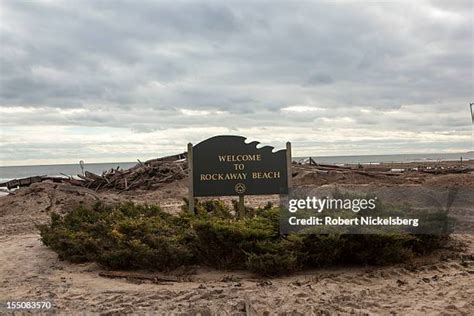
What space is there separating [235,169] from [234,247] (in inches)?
105

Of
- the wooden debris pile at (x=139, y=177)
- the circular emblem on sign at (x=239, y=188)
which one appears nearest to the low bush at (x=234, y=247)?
the circular emblem on sign at (x=239, y=188)

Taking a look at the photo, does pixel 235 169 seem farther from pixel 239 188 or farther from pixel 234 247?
pixel 234 247

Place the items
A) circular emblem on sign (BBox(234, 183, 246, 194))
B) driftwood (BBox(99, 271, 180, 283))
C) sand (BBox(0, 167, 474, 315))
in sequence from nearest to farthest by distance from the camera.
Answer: sand (BBox(0, 167, 474, 315)), driftwood (BBox(99, 271, 180, 283)), circular emblem on sign (BBox(234, 183, 246, 194))

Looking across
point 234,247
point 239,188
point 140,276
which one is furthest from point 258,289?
Result: point 239,188

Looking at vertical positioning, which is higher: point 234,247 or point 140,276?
point 234,247

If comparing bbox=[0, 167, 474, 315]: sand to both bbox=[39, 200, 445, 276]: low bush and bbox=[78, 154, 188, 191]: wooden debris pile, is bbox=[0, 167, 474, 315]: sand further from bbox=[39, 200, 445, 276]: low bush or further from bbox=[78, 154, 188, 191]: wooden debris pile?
bbox=[78, 154, 188, 191]: wooden debris pile

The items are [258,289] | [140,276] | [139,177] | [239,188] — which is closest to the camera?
[258,289]

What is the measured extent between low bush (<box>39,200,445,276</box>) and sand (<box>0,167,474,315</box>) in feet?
0.51

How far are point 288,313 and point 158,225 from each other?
3042mm

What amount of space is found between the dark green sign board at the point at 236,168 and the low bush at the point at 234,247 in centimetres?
169

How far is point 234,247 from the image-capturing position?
648 cm

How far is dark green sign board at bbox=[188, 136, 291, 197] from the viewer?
8922 millimetres

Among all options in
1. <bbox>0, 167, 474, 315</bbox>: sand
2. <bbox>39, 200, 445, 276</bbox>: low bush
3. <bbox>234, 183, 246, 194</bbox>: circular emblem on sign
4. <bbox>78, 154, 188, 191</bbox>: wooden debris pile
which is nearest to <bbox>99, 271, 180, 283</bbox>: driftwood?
<bbox>0, 167, 474, 315</bbox>: sand

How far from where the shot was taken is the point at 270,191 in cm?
898
